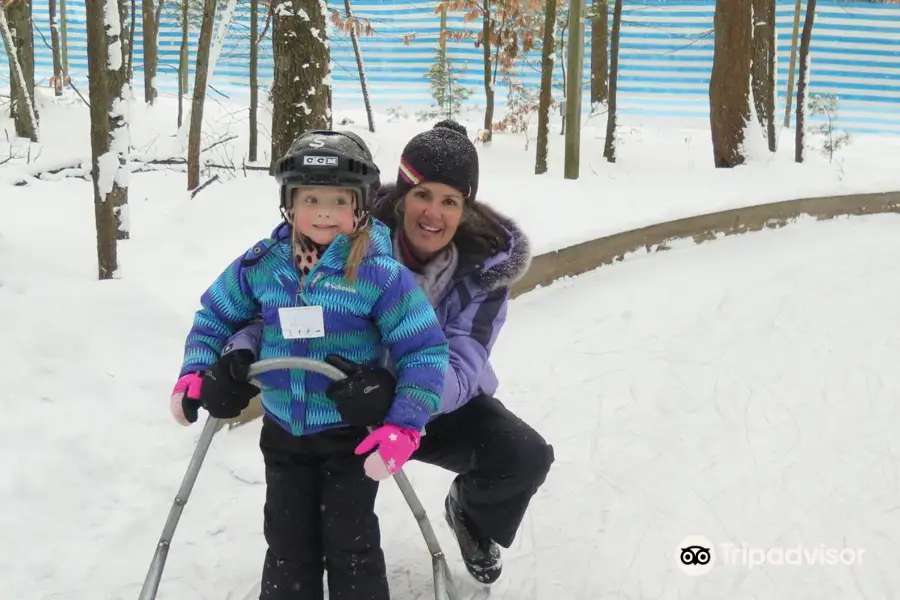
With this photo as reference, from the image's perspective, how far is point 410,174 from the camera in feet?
10.3

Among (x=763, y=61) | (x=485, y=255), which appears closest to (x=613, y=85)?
(x=763, y=61)

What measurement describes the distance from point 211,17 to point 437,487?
769cm

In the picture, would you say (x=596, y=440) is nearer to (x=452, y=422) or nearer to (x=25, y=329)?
(x=452, y=422)

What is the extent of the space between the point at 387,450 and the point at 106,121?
4307mm

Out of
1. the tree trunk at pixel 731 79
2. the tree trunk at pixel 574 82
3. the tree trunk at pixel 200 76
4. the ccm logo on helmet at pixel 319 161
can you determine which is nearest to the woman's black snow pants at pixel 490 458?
the ccm logo on helmet at pixel 319 161

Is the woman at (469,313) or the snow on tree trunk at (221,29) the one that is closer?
the woman at (469,313)

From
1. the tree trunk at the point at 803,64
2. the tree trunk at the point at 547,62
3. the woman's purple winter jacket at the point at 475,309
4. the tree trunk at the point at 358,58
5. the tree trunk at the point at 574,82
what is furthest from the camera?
the tree trunk at the point at 803,64

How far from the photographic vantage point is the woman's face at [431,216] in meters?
3.08

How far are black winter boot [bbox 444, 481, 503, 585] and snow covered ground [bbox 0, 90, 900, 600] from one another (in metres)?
0.12

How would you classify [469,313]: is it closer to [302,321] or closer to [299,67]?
[302,321]

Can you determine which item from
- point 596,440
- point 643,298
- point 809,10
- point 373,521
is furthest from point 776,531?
point 809,10

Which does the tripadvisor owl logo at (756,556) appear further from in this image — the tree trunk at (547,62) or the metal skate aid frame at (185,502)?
the tree trunk at (547,62)

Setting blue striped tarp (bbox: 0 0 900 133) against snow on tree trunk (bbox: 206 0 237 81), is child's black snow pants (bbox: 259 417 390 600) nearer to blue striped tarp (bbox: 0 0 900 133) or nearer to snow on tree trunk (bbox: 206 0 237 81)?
snow on tree trunk (bbox: 206 0 237 81)

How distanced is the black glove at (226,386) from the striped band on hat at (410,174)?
1.03 m
